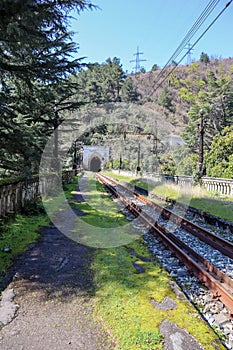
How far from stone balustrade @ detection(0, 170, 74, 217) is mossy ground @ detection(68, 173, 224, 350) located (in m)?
3.22

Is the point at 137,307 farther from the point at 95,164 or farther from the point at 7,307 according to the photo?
the point at 95,164

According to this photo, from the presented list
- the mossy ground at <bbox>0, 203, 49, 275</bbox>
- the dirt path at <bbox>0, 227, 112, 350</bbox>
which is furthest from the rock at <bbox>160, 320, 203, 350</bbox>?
the mossy ground at <bbox>0, 203, 49, 275</bbox>

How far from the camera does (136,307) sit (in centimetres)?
351

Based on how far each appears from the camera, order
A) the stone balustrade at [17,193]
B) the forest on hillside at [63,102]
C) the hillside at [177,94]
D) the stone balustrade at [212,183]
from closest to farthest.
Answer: the forest on hillside at [63,102]
the stone balustrade at [17,193]
the stone balustrade at [212,183]
the hillside at [177,94]

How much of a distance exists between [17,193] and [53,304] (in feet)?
17.6

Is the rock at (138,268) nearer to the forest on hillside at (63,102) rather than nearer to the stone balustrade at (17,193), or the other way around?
the stone balustrade at (17,193)

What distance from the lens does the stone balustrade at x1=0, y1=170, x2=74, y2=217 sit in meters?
7.07

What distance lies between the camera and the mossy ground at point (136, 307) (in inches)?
112

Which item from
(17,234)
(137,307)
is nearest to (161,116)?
(17,234)

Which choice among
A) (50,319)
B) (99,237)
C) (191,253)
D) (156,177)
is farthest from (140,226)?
(156,177)

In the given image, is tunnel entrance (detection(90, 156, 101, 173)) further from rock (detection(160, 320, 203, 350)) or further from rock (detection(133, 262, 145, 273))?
rock (detection(160, 320, 203, 350))

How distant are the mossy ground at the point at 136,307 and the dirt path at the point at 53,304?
0.55 feet

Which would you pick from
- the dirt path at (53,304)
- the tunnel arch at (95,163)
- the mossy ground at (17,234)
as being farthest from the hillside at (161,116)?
the dirt path at (53,304)

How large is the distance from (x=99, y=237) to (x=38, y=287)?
3.18 metres
